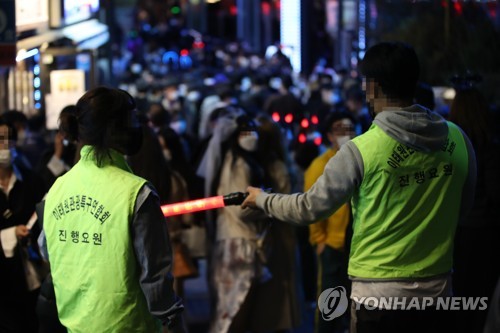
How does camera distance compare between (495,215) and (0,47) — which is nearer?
(495,215)

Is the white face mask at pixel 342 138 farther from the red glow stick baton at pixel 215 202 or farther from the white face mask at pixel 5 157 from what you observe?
the red glow stick baton at pixel 215 202

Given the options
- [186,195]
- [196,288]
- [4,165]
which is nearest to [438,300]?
[4,165]

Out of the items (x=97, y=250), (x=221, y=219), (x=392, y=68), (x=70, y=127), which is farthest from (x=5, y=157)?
(x=392, y=68)

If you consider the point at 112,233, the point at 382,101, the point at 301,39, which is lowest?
the point at 301,39

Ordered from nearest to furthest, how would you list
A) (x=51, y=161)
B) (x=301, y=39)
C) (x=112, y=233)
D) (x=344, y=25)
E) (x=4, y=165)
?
(x=112, y=233) → (x=4, y=165) → (x=51, y=161) → (x=344, y=25) → (x=301, y=39)

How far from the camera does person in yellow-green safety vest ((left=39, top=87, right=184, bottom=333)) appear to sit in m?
4.68

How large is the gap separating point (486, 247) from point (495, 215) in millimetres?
255

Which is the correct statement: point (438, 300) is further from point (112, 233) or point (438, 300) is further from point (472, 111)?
point (472, 111)

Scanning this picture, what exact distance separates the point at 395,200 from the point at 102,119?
4.48 ft

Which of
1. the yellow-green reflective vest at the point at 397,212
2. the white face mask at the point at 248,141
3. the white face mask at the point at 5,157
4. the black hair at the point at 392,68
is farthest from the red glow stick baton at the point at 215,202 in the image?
the white face mask at the point at 248,141

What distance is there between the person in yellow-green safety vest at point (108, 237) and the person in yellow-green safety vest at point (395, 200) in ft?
2.35

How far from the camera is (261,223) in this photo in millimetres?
9141

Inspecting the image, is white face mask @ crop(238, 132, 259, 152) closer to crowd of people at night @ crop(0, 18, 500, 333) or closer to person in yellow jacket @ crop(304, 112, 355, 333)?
crowd of people at night @ crop(0, 18, 500, 333)

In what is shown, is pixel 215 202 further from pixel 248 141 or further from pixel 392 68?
pixel 248 141
